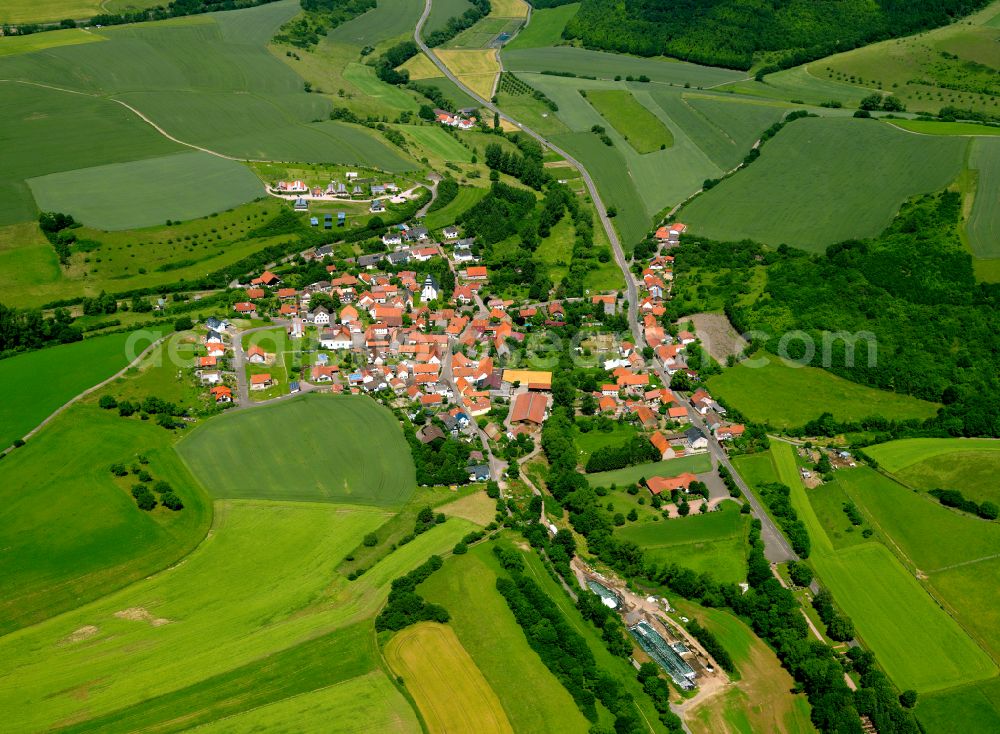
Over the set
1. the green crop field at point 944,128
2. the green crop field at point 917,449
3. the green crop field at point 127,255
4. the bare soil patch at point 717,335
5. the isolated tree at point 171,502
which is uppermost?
the green crop field at point 944,128

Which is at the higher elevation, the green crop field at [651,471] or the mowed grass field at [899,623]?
the green crop field at [651,471]

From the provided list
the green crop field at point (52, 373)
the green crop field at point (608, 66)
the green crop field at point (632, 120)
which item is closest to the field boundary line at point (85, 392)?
the green crop field at point (52, 373)

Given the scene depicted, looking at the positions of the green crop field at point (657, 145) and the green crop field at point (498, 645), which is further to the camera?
the green crop field at point (657, 145)

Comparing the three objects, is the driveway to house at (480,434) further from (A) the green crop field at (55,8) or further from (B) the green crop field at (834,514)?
(A) the green crop field at (55,8)

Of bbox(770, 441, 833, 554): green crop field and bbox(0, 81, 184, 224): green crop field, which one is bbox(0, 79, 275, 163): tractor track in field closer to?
bbox(0, 81, 184, 224): green crop field

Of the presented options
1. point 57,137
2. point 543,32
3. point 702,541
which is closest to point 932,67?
point 543,32

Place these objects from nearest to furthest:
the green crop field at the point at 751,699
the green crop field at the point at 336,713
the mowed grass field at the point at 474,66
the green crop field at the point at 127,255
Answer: the green crop field at the point at 336,713
the green crop field at the point at 751,699
the green crop field at the point at 127,255
the mowed grass field at the point at 474,66

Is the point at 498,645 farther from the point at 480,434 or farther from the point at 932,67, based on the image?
the point at 932,67
